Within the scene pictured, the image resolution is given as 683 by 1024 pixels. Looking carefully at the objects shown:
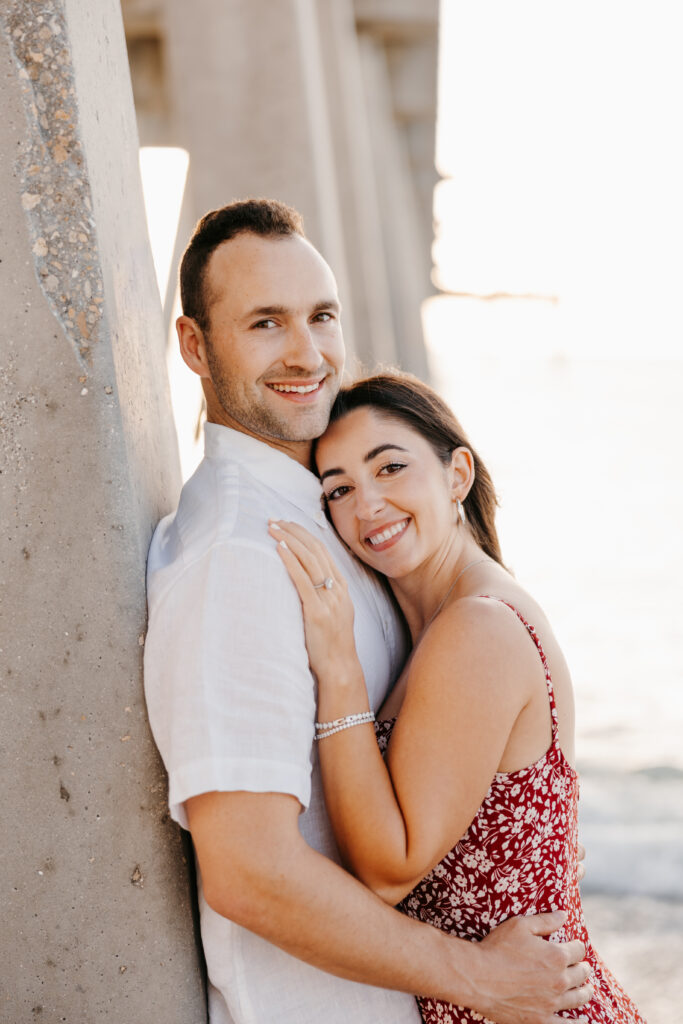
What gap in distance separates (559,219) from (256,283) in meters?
51.8

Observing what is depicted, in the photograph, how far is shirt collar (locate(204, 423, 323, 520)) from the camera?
2.68 m

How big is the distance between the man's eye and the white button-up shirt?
0.94 ft

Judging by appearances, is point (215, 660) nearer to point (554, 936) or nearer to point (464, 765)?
point (464, 765)

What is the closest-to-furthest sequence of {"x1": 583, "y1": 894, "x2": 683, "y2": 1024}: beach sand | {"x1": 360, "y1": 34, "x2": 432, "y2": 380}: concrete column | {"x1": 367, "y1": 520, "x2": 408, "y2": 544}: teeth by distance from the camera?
1. {"x1": 367, "y1": 520, "x2": 408, "y2": 544}: teeth
2. {"x1": 583, "y1": 894, "x2": 683, "y2": 1024}: beach sand
3. {"x1": 360, "y1": 34, "x2": 432, "y2": 380}: concrete column

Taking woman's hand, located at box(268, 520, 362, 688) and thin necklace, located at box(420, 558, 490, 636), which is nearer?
woman's hand, located at box(268, 520, 362, 688)

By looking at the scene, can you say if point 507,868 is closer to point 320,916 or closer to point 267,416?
point 320,916

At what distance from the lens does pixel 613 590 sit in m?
14.4

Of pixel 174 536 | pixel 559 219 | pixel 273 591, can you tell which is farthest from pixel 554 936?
pixel 559 219

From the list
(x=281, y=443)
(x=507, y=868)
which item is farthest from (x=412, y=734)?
(x=281, y=443)

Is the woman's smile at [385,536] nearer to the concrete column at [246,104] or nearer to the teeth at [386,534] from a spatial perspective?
the teeth at [386,534]

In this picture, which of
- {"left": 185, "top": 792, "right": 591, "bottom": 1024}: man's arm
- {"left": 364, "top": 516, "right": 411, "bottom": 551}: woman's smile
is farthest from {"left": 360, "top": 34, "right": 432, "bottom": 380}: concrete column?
{"left": 185, "top": 792, "right": 591, "bottom": 1024}: man's arm

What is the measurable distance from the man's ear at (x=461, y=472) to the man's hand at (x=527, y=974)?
1.15m

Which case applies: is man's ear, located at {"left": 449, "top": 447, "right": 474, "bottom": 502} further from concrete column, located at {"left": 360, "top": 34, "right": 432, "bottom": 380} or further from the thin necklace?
concrete column, located at {"left": 360, "top": 34, "right": 432, "bottom": 380}

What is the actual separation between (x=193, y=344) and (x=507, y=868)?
160 cm
